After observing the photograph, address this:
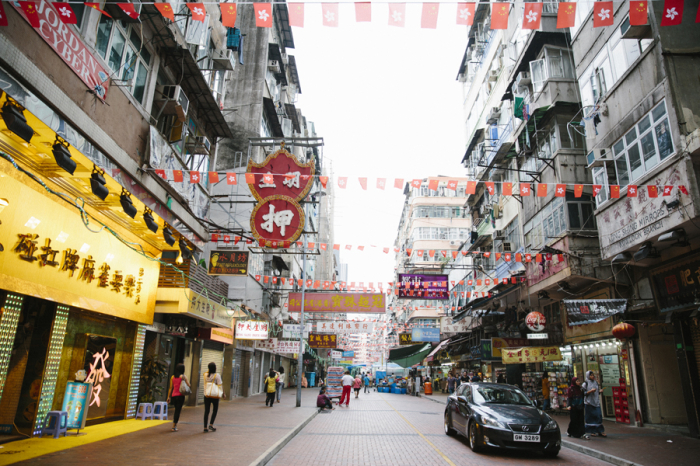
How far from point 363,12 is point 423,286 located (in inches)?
751

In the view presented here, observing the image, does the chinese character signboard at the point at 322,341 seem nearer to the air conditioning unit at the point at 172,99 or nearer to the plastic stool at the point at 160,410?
the plastic stool at the point at 160,410

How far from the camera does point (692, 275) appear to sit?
36.1 ft

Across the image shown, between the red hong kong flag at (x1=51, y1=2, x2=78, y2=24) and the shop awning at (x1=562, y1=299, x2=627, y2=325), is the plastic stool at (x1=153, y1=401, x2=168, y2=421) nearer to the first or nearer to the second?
the red hong kong flag at (x1=51, y1=2, x2=78, y2=24)

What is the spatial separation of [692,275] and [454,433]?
7.19 meters

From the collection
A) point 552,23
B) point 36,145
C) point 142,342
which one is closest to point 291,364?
point 142,342

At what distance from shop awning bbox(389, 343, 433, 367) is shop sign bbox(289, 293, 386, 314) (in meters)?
13.8

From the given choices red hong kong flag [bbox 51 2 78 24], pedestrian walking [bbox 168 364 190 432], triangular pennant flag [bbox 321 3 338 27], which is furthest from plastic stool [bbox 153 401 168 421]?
triangular pennant flag [bbox 321 3 338 27]

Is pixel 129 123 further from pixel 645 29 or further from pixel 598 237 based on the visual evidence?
pixel 598 237

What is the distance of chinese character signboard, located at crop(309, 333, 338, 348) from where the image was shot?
116ft

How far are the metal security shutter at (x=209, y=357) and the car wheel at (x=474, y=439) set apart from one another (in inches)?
501

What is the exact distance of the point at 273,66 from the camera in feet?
97.3

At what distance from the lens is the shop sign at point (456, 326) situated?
29337 millimetres

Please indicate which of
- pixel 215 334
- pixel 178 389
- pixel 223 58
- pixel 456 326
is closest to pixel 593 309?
pixel 178 389

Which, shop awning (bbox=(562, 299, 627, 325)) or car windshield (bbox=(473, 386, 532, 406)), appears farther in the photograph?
shop awning (bbox=(562, 299, 627, 325))
